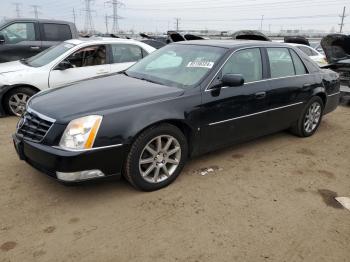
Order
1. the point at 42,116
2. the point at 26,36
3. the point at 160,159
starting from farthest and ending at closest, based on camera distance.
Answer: the point at 26,36, the point at 160,159, the point at 42,116

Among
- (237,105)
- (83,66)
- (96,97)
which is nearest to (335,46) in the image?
(237,105)

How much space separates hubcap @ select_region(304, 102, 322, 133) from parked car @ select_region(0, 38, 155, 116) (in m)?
3.70

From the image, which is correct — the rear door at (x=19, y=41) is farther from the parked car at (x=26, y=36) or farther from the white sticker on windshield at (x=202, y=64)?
the white sticker on windshield at (x=202, y=64)

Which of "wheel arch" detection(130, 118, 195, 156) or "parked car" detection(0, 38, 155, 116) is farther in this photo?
"parked car" detection(0, 38, 155, 116)

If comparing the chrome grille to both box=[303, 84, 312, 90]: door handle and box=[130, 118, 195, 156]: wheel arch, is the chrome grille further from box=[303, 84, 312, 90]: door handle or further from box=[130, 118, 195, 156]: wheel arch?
box=[303, 84, 312, 90]: door handle

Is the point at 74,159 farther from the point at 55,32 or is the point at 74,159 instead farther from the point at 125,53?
the point at 55,32

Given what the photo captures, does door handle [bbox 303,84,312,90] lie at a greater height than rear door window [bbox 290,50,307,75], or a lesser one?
lesser

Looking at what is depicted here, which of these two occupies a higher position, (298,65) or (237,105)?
Result: (298,65)

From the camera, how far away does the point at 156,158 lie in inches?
140

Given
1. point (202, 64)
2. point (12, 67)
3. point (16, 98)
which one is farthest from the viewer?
point (12, 67)

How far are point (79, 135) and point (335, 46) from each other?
7.77 m

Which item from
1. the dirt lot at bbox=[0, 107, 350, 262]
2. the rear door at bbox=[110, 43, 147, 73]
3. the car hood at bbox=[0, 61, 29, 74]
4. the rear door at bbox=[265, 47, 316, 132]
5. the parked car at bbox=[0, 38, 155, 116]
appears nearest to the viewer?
the dirt lot at bbox=[0, 107, 350, 262]

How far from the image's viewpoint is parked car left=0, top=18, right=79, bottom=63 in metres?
8.05

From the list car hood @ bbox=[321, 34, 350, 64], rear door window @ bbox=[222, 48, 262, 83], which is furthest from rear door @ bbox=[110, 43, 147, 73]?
car hood @ bbox=[321, 34, 350, 64]
